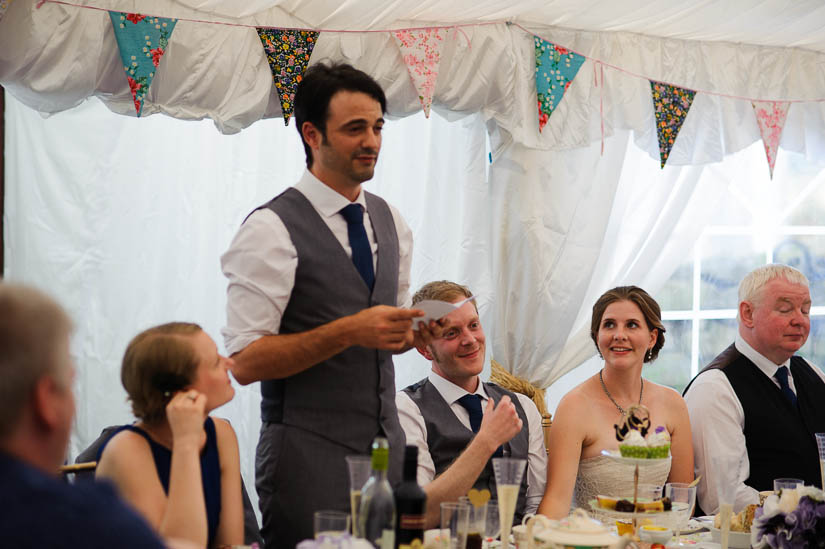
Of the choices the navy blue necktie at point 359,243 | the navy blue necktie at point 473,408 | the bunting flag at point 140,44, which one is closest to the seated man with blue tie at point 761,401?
the navy blue necktie at point 473,408

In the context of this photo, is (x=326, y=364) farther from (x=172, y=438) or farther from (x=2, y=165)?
(x=2, y=165)

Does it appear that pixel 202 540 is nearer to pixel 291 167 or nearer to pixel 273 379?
pixel 273 379

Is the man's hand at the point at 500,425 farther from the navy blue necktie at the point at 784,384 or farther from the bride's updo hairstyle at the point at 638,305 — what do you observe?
the navy blue necktie at the point at 784,384

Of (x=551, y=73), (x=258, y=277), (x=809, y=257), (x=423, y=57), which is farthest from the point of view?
(x=809, y=257)

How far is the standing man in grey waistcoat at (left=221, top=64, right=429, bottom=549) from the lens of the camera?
6.42 ft

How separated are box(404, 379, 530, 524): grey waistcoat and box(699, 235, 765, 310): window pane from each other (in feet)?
8.49

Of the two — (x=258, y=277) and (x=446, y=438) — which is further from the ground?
(x=258, y=277)

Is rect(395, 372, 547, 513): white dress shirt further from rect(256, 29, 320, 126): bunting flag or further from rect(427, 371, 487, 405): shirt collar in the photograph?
rect(256, 29, 320, 126): bunting flag

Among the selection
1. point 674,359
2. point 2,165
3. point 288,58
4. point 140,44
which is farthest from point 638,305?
point 2,165

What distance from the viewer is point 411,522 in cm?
158

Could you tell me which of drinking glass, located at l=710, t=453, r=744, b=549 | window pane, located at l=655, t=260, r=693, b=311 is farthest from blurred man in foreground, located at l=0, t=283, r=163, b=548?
window pane, located at l=655, t=260, r=693, b=311

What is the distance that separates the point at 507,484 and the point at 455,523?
0.13 metres

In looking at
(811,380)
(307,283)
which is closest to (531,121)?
(811,380)

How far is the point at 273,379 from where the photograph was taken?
2039 millimetres
